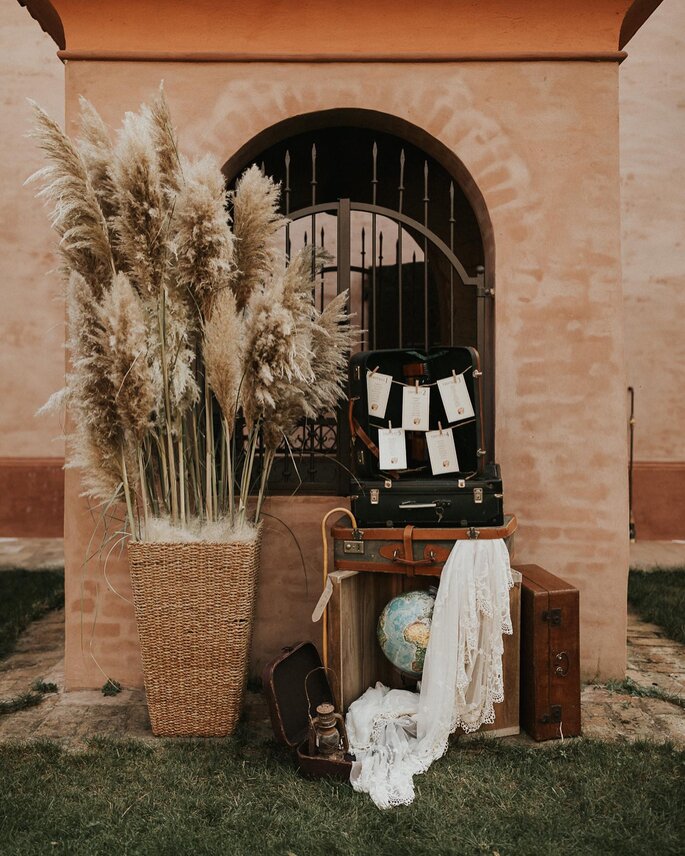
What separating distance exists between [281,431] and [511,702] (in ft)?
5.19

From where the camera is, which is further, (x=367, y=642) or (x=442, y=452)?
(x=442, y=452)

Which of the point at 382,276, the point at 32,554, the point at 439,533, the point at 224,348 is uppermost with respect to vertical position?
the point at 382,276

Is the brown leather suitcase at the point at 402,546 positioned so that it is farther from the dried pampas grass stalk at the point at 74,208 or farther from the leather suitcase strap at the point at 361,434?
the dried pampas grass stalk at the point at 74,208

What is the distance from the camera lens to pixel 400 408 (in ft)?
11.8

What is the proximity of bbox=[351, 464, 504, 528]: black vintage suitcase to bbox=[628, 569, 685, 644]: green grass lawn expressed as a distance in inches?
89.4

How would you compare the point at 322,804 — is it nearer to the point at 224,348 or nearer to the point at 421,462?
the point at 421,462

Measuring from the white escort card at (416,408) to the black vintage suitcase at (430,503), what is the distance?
0.40 metres

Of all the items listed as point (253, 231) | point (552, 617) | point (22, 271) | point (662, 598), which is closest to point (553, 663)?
point (552, 617)

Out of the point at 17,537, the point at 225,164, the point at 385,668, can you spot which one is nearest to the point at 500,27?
the point at 225,164

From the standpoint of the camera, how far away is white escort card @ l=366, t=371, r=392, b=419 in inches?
140

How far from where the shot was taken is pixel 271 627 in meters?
3.84

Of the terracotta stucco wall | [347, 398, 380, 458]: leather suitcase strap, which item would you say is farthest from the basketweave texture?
the terracotta stucco wall

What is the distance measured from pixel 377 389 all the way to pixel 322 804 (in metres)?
1.87

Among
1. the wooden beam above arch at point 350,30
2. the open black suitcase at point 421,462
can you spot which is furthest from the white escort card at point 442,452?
the wooden beam above arch at point 350,30
